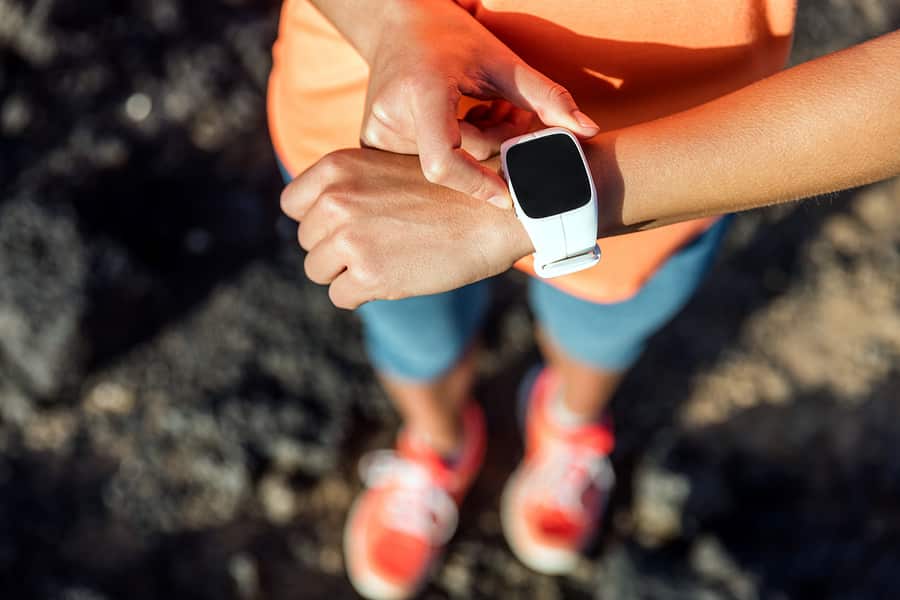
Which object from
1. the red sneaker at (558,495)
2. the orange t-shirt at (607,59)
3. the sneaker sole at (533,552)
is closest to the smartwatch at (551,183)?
the orange t-shirt at (607,59)

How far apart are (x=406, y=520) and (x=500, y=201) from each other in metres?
1.18

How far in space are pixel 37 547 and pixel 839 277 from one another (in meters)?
2.19

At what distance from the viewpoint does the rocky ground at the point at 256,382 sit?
1.92 meters

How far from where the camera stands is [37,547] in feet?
6.28

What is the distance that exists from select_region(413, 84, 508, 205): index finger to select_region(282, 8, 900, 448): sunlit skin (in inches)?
2.8

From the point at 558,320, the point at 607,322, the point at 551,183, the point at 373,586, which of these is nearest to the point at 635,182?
the point at 551,183

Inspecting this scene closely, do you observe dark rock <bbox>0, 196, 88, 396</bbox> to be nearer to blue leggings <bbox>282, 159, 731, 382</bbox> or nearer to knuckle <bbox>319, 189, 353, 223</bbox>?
blue leggings <bbox>282, 159, 731, 382</bbox>

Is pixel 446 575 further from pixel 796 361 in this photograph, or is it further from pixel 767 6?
pixel 767 6

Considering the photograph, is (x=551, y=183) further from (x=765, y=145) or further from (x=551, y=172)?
(x=765, y=145)

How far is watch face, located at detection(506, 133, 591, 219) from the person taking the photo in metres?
0.87

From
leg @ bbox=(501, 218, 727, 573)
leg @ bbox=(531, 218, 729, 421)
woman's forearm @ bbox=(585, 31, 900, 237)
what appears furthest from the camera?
leg @ bbox=(501, 218, 727, 573)

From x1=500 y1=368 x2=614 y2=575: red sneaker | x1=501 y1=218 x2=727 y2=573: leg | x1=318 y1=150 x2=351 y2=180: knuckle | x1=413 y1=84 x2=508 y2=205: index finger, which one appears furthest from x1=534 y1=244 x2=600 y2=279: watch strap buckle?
x1=500 y1=368 x2=614 y2=575: red sneaker

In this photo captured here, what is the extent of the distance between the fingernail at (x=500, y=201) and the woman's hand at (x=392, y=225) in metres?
0.02

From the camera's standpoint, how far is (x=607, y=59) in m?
0.91
